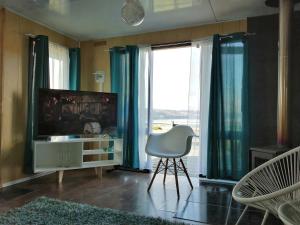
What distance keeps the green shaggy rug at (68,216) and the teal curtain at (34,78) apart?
1.20 meters

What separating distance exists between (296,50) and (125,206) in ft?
8.98

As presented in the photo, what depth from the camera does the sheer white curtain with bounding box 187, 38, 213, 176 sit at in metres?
3.86

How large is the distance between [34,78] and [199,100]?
236cm

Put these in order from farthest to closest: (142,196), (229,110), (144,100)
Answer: (144,100), (229,110), (142,196)

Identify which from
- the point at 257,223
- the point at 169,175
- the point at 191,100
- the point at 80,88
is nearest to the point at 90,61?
the point at 80,88

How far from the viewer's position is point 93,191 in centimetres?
329

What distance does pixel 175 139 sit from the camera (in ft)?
12.4

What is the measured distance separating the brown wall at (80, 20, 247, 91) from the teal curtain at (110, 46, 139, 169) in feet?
0.86

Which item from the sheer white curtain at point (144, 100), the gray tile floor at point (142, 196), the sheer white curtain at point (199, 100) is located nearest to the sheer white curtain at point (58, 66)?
the sheer white curtain at point (144, 100)

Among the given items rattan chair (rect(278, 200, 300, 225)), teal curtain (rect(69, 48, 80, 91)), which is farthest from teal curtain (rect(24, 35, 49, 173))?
rattan chair (rect(278, 200, 300, 225))

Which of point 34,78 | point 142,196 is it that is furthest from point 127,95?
point 142,196

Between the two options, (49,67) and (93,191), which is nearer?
(93,191)

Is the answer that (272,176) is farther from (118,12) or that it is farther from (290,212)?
(118,12)

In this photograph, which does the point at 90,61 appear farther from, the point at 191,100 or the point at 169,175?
the point at 169,175
